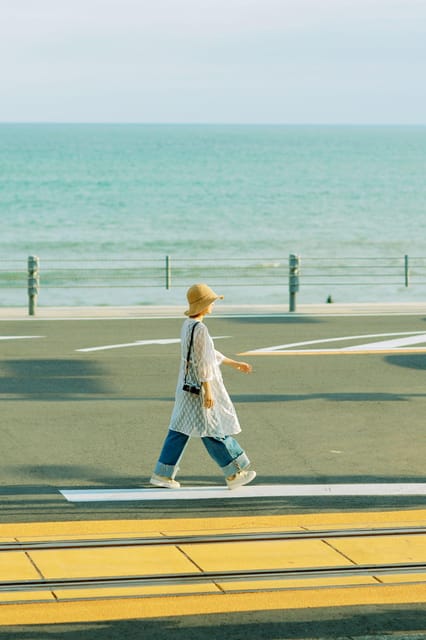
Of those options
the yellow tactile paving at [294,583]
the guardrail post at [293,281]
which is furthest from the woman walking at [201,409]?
the guardrail post at [293,281]

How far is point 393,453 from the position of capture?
435 inches

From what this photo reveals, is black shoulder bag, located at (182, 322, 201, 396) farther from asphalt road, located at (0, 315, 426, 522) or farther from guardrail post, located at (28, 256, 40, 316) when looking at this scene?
guardrail post, located at (28, 256, 40, 316)

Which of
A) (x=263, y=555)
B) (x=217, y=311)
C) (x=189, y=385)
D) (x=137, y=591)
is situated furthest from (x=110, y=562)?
(x=217, y=311)

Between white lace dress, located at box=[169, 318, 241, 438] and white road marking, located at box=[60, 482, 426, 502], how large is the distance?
1.50 ft

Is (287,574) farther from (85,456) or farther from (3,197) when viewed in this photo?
(3,197)

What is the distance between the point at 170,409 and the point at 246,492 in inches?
145

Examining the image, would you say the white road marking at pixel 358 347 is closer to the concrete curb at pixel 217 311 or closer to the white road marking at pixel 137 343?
the white road marking at pixel 137 343

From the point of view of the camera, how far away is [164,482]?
9.73m

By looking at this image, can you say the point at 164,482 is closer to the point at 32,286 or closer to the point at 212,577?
the point at 212,577

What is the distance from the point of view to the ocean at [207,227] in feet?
139

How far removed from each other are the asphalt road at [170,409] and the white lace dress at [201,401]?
0.60 m

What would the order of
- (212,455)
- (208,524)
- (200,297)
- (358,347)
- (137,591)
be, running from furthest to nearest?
(358,347) < (212,455) < (200,297) < (208,524) < (137,591)

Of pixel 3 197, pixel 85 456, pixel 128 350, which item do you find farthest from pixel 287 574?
pixel 3 197

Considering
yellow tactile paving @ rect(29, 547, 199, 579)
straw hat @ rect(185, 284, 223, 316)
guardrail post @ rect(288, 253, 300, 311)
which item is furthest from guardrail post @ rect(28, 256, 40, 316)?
yellow tactile paving @ rect(29, 547, 199, 579)
